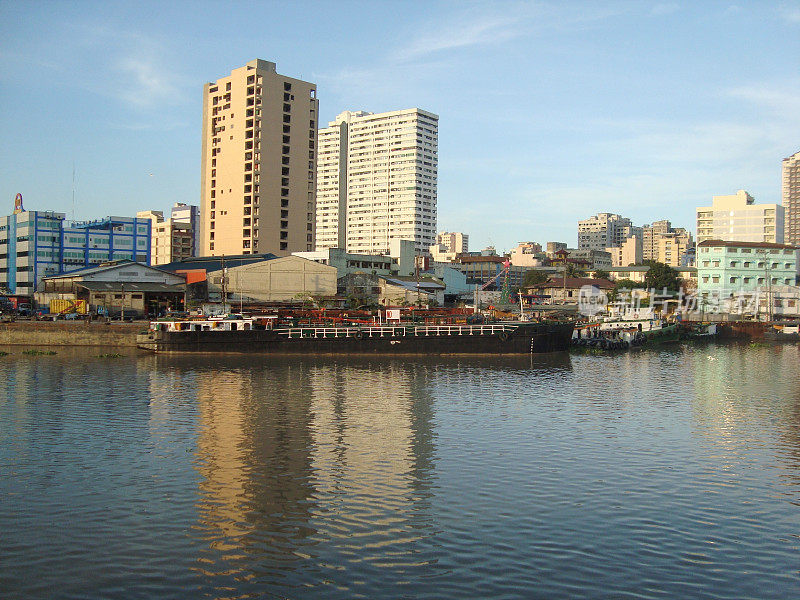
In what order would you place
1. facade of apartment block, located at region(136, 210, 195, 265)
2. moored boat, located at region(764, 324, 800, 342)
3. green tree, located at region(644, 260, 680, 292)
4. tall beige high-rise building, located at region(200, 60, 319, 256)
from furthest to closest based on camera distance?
facade of apartment block, located at region(136, 210, 195, 265) < green tree, located at region(644, 260, 680, 292) < tall beige high-rise building, located at region(200, 60, 319, 256) < moored boat, located at region(764, 324, 800, 342)

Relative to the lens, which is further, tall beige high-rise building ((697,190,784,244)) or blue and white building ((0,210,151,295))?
tall beige high-rise building ((697,190,784,244))

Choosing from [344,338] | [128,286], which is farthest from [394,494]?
[128,286]

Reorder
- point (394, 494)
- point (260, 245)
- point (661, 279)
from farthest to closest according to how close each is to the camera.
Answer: point (661, 279), point (260, 245), point (394, 494)

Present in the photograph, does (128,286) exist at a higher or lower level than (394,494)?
higher

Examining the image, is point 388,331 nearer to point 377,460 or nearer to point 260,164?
point 377,460

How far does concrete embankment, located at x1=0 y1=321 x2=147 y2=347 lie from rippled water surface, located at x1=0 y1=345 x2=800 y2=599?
25.6 metres

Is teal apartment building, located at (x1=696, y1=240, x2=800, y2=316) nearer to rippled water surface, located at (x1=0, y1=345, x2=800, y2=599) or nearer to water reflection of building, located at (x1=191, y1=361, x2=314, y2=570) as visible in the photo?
rippled water surface, located at (x1=0, y1=345, x2=800, y2=599)

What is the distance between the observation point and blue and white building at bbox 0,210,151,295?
9100 cm

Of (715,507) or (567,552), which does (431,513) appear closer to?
(567,552)

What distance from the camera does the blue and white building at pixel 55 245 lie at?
9100 centimetres

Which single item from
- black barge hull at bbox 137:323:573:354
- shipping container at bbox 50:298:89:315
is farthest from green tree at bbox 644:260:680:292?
shipping container at bbox 50:298:89:315

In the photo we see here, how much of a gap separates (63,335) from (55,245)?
1455 inches

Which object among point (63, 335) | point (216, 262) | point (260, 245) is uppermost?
point (260, 245)

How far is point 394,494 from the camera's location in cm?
1867
